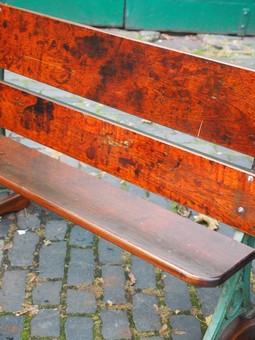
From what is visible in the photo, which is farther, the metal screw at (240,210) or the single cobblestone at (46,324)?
the single cobblestone at (46,324)

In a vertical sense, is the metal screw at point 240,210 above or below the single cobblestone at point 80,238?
above

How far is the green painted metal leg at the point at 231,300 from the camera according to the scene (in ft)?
8.71

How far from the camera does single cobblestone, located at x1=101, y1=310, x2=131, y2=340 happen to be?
9.70 feet

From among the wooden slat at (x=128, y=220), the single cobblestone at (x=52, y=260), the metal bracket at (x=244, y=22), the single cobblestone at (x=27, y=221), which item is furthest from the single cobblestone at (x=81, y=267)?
the metal bracket at (x=244, y=22)

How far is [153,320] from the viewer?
306cm

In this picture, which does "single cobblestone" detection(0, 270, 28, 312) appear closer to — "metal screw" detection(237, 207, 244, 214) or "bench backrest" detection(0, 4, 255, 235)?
"bench backrest" detection(0, 4, 255, 235)

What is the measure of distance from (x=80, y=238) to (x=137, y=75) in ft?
3.72

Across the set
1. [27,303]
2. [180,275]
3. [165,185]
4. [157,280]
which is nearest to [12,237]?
[27,303]

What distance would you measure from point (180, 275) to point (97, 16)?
5072mm

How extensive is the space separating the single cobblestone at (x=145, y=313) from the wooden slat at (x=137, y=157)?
61 cm

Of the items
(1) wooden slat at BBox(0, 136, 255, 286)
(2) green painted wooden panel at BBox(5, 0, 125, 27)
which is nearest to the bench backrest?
(1) wooden slat at BBox(0, 136, 255, 286)

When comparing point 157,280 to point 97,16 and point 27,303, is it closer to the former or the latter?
point 27,303

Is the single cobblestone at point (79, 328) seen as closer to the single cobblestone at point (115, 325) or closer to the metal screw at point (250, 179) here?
the single cobblestone at point (115, 325)

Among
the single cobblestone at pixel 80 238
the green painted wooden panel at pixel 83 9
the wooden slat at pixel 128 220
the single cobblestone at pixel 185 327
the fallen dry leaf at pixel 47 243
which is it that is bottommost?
the fallen dry leaf at pixel 47 243
